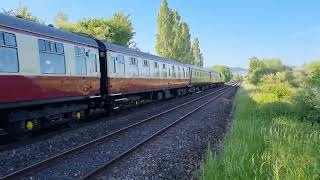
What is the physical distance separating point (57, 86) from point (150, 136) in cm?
327

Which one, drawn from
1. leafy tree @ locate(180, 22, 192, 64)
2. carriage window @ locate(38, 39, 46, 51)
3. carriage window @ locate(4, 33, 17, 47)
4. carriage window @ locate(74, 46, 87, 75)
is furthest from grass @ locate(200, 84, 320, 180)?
leafy tree @ locate(180, 22, 192, 64)

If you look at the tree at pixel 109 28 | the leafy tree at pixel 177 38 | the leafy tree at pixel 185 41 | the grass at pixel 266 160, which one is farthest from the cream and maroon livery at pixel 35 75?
the leafy tree at pixel 185 41

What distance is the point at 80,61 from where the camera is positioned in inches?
627

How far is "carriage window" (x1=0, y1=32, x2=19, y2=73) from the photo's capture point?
10898mm

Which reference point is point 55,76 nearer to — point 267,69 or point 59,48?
point 59,48

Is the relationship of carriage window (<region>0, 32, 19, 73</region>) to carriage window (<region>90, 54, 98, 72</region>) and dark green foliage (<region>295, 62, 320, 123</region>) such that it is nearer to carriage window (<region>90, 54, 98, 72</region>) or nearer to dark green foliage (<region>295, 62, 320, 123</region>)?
carriage window (<region>90, 54, 98, 72</region>)

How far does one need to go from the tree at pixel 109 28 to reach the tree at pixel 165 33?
17.5 ft

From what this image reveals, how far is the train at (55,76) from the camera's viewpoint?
11414 mm

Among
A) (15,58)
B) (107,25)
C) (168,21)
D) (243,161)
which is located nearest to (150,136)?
(15,58)

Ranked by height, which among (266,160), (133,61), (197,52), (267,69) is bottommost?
(266,160)

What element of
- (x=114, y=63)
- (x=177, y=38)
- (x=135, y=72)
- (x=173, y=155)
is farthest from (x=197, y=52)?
(x=173, y=155)

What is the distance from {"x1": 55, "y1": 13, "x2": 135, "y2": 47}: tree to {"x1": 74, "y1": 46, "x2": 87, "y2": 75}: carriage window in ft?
105

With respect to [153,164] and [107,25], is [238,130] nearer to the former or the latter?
[153,164]

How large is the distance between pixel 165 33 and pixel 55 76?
53295 mm
